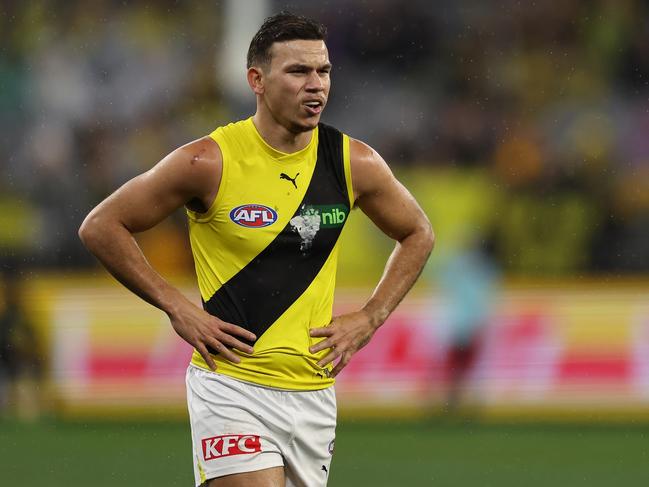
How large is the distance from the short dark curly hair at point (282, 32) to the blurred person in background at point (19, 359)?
8478 mm

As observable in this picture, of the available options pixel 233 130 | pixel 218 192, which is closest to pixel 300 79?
pixel 233 130

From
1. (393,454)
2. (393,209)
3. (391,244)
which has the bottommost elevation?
(393,454)

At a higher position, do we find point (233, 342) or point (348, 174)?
point (348, 174)

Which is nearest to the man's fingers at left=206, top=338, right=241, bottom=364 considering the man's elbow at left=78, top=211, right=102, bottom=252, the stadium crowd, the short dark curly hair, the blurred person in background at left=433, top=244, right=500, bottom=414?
the man's elbow at left=78, top=211, right=102, bottom=252

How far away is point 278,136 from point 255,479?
1.36 m

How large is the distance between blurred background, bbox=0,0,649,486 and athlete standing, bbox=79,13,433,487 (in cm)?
475

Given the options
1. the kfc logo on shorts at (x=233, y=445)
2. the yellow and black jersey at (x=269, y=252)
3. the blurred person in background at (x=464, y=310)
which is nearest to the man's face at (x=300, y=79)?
the yellow and black jersey at (x=269, y=252)

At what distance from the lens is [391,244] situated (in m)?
14.2

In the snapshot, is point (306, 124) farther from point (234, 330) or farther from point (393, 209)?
point (234, 330)

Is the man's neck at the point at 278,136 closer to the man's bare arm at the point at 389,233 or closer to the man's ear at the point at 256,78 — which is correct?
the man's ear at the point at 256,78

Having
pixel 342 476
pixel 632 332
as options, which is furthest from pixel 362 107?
pixel 342 476

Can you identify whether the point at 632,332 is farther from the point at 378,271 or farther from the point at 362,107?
the point at 362,107

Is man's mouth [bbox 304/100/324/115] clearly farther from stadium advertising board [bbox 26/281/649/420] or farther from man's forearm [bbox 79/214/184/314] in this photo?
stadium advertising board [bbox 26/281/649/420]

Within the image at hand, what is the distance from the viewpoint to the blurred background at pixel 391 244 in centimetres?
1240
